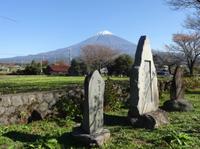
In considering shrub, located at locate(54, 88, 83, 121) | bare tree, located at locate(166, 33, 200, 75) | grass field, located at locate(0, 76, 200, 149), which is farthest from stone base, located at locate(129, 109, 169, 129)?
bare tree, located at locate(166, 33, 200, 75)

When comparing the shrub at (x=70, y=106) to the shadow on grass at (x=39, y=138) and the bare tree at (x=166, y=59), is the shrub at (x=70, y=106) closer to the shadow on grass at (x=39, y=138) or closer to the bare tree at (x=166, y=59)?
the shadow on grass at (x=39, y=138)

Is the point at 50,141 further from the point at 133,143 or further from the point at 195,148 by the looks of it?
the point at 195,148

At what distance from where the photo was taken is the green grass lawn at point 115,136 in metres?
8.88

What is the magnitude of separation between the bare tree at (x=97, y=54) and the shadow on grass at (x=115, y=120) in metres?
54.5

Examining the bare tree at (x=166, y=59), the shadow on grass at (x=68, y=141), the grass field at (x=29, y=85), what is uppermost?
the bare tree at (x=166, y=59)

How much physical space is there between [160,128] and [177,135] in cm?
161

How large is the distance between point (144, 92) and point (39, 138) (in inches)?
160

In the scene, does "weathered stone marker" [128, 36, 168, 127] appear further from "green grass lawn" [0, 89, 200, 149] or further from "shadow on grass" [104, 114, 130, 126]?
"green grass lawn" [0, 89, 200, 149]

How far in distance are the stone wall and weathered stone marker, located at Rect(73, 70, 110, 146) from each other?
109 inches

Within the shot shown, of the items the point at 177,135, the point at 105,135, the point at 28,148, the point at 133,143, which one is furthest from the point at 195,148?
the point at 28,148

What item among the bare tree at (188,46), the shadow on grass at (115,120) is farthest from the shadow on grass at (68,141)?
the bare tree at (188,46)

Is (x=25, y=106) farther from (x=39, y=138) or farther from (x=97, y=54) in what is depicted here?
(x=97, y=54)

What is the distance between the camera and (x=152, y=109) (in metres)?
12.5

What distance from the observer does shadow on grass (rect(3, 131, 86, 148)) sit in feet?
29.4
